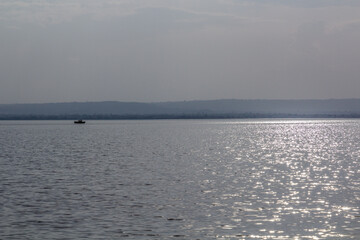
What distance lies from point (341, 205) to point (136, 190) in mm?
14656

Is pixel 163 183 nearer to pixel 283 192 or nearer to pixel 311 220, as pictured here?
pixel 283 192

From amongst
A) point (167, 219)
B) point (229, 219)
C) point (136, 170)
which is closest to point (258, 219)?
point (229, 219)

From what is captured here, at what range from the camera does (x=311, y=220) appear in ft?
104

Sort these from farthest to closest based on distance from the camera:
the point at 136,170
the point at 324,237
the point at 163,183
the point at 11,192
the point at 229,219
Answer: the point at 136,170
the point at 163,183
the point at 11,192
the point at 229,219
the point at 324,237

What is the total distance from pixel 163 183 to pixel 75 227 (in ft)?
63.3

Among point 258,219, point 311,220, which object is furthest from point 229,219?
point 311,220

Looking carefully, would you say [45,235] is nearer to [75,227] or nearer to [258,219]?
[75,227]

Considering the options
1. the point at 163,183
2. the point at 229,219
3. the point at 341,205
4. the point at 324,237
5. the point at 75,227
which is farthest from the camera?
the point at 163,183

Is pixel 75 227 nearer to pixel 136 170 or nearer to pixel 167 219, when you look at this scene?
pixel 167 219

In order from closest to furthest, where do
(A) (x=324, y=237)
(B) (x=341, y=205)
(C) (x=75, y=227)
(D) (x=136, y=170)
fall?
(A) (x=324, y=237) → (C) (x=75, y=227) → (B) (x=341, y=205) → (D) (x=136, y=170)

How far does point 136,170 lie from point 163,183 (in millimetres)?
12000

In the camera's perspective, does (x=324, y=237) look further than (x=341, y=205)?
No

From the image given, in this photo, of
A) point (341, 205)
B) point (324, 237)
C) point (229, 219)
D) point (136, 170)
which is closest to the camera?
point (324, 237)

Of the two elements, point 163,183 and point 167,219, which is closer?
point 167,219
